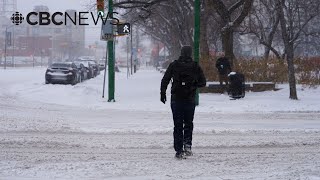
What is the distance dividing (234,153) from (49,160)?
10.8 feet

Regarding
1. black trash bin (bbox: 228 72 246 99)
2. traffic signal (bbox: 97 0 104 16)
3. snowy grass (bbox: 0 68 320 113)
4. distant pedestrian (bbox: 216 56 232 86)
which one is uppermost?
traffic signal (bbox: 97 0 104 16)

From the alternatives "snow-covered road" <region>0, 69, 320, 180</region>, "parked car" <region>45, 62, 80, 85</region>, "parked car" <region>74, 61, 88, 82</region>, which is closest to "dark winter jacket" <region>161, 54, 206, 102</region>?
"snow-covered road" <region>0, 69, 320, 180</region>

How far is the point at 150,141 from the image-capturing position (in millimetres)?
10477

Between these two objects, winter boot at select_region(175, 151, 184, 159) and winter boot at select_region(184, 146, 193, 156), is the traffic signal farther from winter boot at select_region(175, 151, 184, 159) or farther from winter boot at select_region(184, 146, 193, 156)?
winter boot at select_region(175, 151, 184, 159)

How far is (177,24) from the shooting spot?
39.9 meters

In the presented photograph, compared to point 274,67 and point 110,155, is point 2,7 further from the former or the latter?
point 110,155

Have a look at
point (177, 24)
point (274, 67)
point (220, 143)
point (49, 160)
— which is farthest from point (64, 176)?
point (177, 24)

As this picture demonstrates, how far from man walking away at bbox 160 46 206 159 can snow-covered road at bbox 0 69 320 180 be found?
503 mm

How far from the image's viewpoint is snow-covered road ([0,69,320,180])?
7617mm

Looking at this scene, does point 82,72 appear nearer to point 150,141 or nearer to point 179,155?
point 150,141

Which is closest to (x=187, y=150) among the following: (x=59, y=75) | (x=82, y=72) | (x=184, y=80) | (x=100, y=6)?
(x=184, y=80)

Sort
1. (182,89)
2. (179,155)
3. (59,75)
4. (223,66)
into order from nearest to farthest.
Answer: (182,89) → (179,155) → (223,66) → (59,75)

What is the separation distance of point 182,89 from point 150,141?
2364 mm

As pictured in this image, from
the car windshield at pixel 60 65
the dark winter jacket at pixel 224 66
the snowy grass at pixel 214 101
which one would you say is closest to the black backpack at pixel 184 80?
the snowy grass at pixel 214 101
